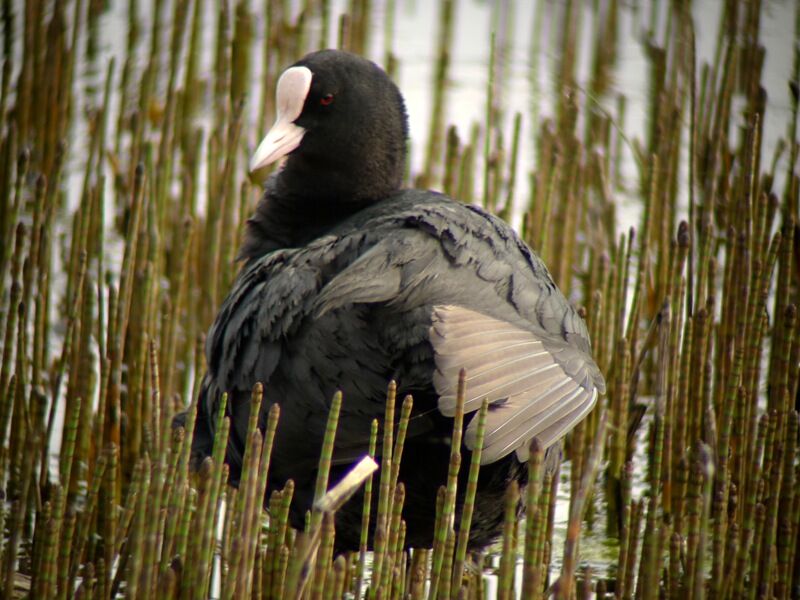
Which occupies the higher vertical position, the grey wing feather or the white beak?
the white beak

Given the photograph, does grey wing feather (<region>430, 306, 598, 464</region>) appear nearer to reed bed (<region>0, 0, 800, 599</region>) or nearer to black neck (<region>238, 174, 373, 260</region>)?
reed bed (<region>0, 0, 800, 599</region>)

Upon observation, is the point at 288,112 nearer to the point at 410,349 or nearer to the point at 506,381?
the point at 410,349

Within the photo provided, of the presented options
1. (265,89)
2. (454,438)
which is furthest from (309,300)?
(265,89)

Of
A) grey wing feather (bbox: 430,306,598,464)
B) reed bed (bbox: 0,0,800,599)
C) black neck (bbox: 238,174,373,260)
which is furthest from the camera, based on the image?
black neck (bbox: 238,174,373,260)

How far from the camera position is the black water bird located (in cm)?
195

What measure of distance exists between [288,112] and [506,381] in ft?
4.05

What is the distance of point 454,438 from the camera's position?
1695 mm

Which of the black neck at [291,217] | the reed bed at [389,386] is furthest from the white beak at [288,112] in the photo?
the reed bed at [389,386]

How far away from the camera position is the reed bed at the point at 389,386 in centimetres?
172

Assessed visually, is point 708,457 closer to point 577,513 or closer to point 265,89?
point 577,513

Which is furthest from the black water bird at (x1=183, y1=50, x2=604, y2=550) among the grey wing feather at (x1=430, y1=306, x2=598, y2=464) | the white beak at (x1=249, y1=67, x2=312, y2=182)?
the white beak at (x1=249, y1=67, x2=312, y2=182)

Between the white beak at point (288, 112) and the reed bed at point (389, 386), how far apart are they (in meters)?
0.37

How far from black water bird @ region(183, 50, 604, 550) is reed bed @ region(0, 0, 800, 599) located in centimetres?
9

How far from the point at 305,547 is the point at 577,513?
375 millimetres
